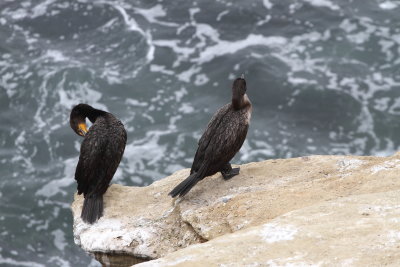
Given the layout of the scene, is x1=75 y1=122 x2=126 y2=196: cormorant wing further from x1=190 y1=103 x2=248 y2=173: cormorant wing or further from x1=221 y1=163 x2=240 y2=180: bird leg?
x1=221 y1=163 x2=240 y2=180: bird leg

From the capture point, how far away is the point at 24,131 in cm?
1777

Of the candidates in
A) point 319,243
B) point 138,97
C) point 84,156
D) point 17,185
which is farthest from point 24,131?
point 319,243

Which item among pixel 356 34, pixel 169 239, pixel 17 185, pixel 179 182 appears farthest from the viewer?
pixel 356 34

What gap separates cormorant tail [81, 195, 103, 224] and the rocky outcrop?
10 centimetres

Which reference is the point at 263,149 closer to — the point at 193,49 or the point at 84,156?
the point at 193,49

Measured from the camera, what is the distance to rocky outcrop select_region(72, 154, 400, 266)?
5.89 m

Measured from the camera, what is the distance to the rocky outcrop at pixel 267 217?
589cm

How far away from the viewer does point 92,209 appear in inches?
352

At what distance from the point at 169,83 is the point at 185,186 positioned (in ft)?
33.8

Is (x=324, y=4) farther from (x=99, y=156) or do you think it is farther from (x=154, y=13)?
(x=99, y=156)

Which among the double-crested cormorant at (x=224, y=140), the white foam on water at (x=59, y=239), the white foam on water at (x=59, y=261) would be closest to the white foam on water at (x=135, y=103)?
the white foam on water at (x=59, y=239)

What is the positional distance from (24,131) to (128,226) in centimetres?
1002

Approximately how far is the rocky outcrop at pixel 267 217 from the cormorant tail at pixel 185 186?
4.3 inches

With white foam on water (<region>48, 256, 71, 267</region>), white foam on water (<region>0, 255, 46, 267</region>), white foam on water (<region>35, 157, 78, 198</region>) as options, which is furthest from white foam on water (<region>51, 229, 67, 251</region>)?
white foam on water (<region>35, 157, 78, 198</region>)
